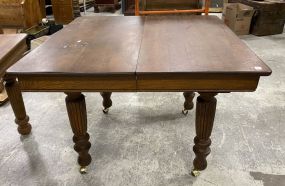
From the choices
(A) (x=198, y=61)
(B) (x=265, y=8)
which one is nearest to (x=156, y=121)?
(A) (x=198, y=61)

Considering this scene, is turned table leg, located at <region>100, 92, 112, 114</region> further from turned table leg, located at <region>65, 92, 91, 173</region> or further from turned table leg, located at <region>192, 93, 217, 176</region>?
turned table leg, located at <region>192, 93, 217, 176</region>

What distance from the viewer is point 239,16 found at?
145 inches

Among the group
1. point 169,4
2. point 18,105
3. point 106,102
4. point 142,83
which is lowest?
point 106,102

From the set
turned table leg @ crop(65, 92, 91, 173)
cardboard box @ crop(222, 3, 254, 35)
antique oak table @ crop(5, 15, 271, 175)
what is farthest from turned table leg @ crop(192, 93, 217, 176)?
cardboard box @ crop(222, 3, 254, 35)

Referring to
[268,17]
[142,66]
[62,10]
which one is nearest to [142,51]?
[142,66]

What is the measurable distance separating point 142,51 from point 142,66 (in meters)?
0.18

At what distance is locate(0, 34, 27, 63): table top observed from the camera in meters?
1.32

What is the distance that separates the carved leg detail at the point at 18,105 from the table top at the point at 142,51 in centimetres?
47

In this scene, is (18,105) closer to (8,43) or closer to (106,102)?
(8,43)

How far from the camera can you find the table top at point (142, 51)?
98cm

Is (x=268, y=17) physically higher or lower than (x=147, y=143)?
higher

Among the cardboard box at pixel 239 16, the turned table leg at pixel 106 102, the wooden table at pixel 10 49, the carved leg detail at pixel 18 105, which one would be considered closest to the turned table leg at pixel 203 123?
the turned table leg at pixel 106 102

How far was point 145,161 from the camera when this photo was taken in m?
1.53

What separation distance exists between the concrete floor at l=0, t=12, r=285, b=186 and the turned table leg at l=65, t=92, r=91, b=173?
14cm
